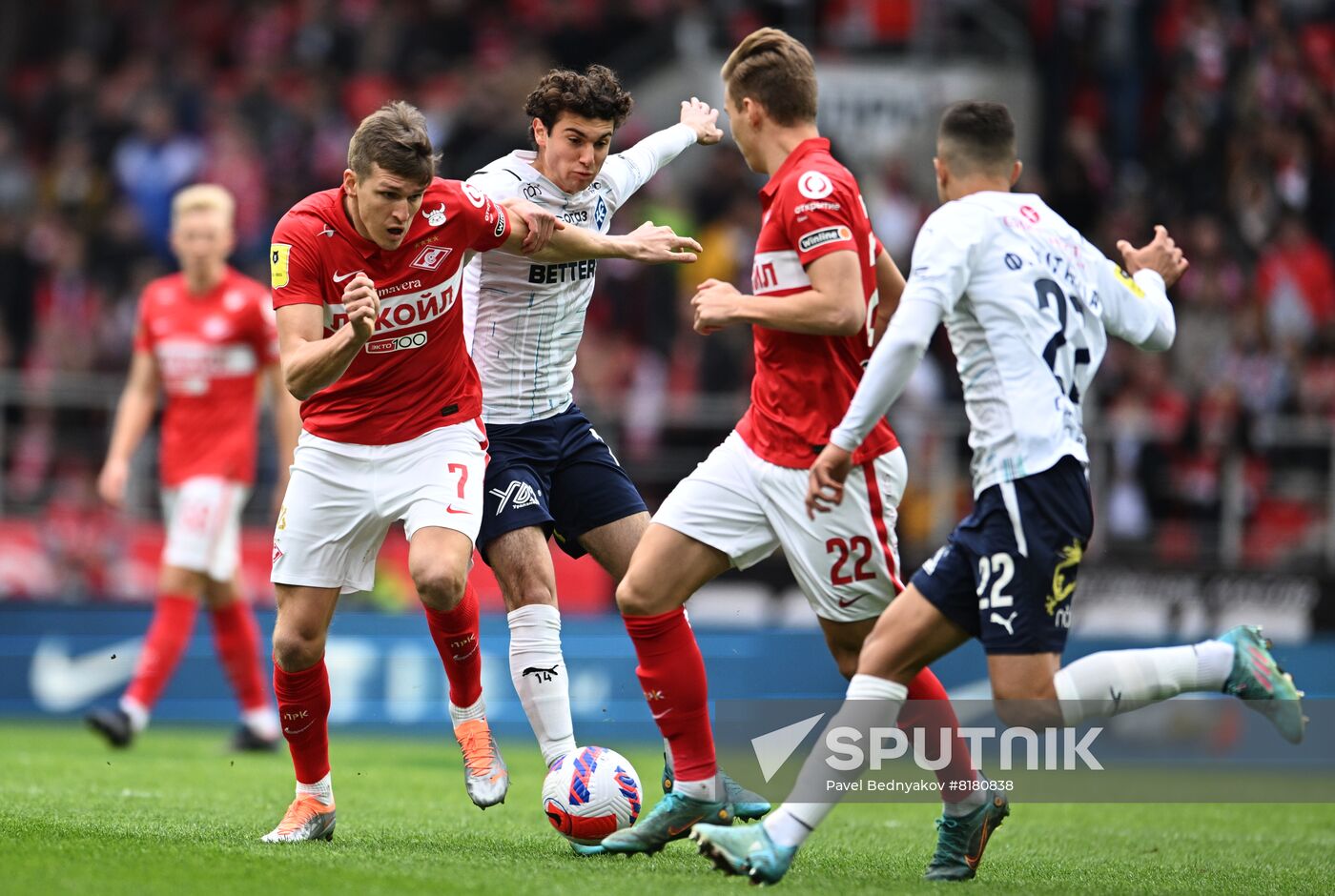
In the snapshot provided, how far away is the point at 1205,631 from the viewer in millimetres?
12945

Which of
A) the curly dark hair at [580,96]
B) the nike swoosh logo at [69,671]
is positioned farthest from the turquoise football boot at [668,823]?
the nike swoosh logo at [69,671]

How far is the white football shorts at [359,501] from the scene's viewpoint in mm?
6457

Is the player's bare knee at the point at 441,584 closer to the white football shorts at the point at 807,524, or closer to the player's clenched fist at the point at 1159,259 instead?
the white football shorts at the point at 807,524

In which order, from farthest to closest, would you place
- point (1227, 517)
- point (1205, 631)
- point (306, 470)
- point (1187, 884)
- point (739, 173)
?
1. point (739, 173)
2. point (1227, 517)
3. point (1205, 631)
4. point (306, 470)
5. point (1187, 884)

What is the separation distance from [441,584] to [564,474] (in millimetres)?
987

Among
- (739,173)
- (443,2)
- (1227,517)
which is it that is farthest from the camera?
(443,2)

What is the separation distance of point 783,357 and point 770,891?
71.9 inches

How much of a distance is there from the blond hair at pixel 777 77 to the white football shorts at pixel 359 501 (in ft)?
5.61

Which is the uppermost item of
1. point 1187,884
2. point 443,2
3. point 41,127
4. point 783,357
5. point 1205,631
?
point 443,2

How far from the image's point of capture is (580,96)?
270 inches

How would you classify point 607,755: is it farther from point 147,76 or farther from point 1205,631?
point 147,76

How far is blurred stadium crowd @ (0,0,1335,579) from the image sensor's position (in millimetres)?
14016

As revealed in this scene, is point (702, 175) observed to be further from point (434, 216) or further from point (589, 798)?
point (589, 798)

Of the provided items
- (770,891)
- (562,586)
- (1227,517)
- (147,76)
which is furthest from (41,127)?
(770,891)
